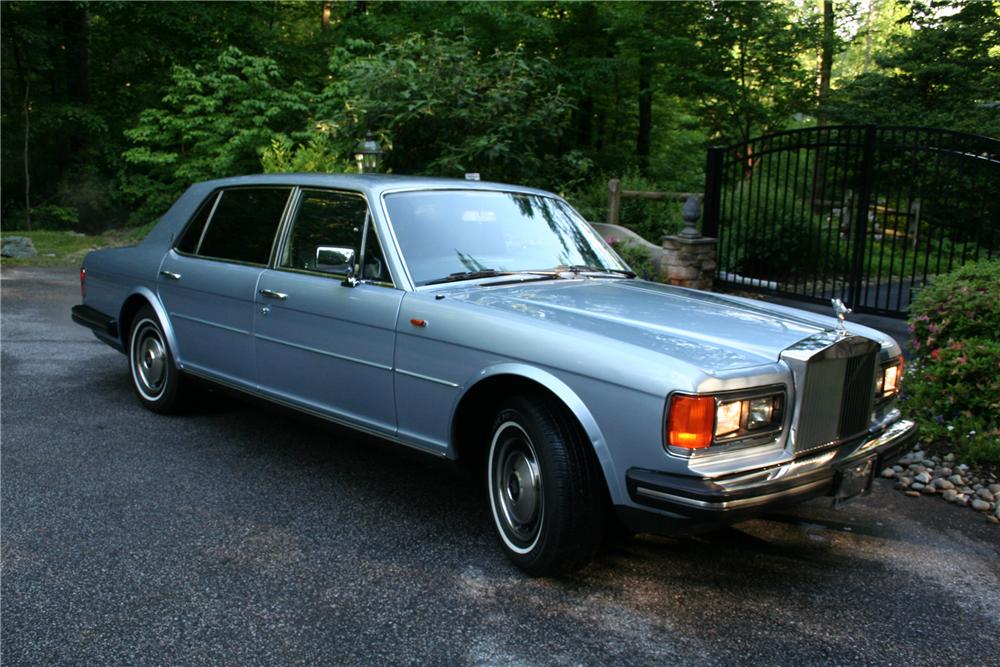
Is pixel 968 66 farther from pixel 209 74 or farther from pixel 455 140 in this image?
pixel 209 74

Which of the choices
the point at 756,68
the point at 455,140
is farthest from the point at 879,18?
the point at 455,140

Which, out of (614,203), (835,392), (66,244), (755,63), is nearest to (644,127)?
(755,63)

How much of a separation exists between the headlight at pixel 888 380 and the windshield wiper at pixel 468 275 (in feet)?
5.93

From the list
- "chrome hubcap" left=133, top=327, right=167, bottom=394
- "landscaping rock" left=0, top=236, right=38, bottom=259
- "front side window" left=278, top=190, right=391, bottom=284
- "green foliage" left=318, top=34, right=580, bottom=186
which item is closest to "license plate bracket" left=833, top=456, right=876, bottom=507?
"front side window" left=278, top=190, right=391, bottom=284

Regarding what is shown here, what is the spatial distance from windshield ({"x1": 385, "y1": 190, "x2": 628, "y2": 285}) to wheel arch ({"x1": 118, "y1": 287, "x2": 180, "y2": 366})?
2.07 metres

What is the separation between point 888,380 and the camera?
12.9 feet

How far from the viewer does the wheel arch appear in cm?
561

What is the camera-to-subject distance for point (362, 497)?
4.46 meters

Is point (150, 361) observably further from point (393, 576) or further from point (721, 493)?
point (721, 493)

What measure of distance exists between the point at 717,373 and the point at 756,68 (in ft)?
59.7

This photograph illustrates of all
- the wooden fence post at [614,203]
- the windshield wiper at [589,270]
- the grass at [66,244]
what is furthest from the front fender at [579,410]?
the grass at [66,244]

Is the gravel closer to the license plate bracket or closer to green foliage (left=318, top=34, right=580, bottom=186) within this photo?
the license plate bracket

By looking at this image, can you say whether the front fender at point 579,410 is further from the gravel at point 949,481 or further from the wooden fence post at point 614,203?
the wooden fence post at point 614,203

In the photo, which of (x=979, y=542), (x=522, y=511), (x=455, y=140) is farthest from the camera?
(x=455, y=140)
